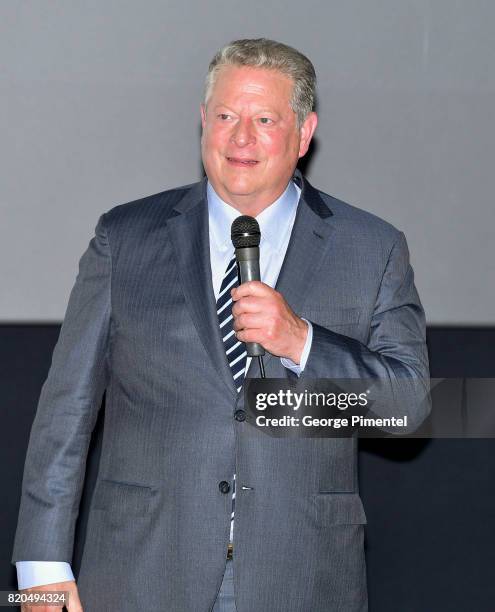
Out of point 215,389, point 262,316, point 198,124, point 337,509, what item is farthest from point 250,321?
point 198,124

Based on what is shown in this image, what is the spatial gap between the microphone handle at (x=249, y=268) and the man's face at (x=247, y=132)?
27cm

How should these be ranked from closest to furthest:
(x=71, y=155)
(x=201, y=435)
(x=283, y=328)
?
(x=283, y=328) → (x=201, y=435) → (x=71, y=155)

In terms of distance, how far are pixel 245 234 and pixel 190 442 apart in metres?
0.44

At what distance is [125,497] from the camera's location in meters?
2.18

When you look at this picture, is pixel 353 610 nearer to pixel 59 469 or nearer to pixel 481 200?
pixel 59 469

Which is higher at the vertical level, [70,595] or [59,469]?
[59,469]

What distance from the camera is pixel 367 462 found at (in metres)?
3.88

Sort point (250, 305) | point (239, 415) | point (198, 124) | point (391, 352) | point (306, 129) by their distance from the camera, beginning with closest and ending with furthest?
point (250, 305) < point (239, 415) < point (391, 352) < point (306, 129) < point (198, 124)

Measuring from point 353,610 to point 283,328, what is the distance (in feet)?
2.23

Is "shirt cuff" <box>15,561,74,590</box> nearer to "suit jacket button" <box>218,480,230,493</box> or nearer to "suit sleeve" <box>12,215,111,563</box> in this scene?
"suit sleeve" <box>12,215,111,563</box>

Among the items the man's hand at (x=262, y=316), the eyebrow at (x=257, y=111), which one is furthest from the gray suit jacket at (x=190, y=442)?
the eyebrow at (x=257, y=111)

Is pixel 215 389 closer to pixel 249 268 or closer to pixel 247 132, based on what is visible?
pixel 249 268

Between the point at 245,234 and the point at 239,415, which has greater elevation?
the point at 245,234

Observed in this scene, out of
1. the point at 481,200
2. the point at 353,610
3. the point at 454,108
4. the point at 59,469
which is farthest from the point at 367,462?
the point at 59,469
